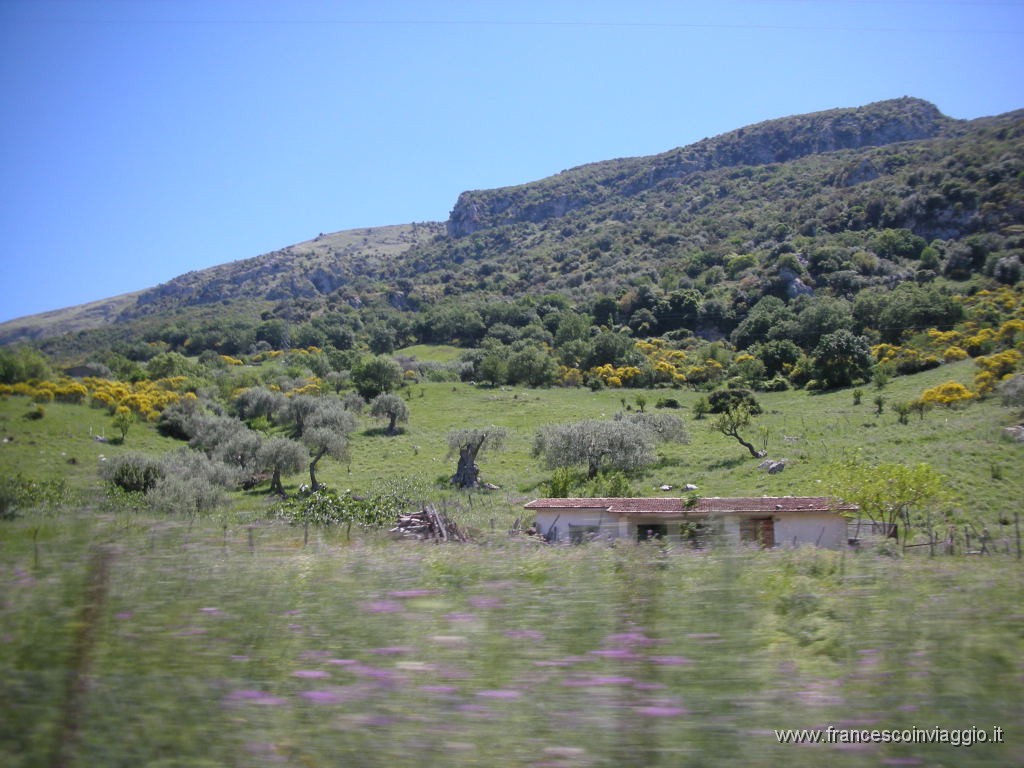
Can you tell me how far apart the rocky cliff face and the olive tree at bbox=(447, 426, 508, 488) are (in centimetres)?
14590

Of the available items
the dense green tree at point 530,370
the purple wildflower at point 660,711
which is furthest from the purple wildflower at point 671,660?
the dense green tree at point 530,370

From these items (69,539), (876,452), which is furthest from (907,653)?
(876,452)

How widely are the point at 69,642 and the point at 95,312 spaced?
20951 centimetres

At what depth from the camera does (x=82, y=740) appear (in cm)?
300

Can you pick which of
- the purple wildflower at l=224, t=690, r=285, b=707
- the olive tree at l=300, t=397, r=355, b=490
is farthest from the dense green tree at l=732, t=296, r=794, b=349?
the purple wildflower at l=224, t=690, r=285, b=707

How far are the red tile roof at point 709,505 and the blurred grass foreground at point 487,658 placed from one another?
15.6 metres

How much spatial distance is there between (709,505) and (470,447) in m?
16.5

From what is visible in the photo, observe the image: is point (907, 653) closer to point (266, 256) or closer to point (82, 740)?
point (82, 740)

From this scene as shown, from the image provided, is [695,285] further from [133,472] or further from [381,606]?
[381,606]

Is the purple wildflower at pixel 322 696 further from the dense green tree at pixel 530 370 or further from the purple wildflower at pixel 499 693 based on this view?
the dense green tree at pixel 530 370

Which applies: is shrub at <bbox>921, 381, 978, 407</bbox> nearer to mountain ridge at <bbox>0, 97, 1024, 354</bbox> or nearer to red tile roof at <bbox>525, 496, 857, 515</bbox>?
red tile roof at <bbox>525, 496, 857, 515</bbox>

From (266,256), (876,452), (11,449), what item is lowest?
(876,452)

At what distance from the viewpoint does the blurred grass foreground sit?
2.89m

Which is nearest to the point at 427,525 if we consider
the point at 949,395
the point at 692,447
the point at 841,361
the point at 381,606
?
the point at 381,606
